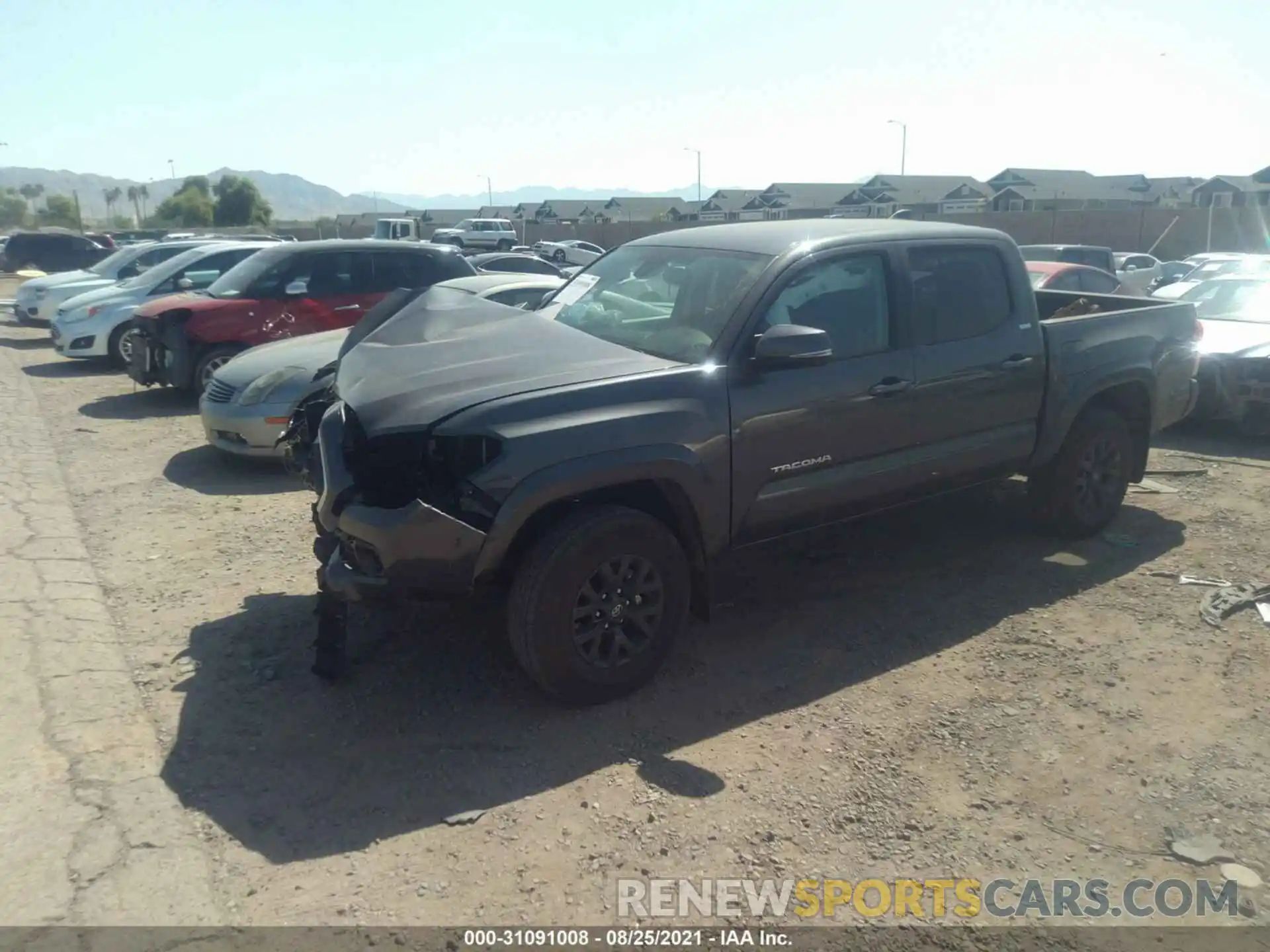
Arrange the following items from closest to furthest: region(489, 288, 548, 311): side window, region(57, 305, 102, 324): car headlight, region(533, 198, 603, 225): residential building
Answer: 1. region(489, 288, 548, 311): side window
2. region(57, 305, 102, 324): car headlight
3. region(533, 198, 603, 225): residential building

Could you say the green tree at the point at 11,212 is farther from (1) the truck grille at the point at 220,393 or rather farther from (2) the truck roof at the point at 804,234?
(2) the truck roof at the point at 804,234

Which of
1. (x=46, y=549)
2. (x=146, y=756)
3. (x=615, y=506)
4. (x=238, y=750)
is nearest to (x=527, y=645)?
(x=615, y=506)

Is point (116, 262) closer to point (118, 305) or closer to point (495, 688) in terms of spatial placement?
point (118, 305)

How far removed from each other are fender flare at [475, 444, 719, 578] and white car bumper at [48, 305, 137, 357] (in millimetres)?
11534

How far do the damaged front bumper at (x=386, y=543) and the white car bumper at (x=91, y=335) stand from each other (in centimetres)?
1089

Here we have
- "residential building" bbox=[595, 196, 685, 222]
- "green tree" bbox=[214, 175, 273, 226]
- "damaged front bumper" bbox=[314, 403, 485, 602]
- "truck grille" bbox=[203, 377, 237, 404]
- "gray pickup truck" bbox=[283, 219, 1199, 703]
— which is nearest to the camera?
"damaged front bumper" bbox=[314, 403, 485, 602]

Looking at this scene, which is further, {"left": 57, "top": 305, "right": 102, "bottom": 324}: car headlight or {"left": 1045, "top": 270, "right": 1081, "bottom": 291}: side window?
{"left": 57, "top": 305, "right": 102, "bottom": 324}: car headlight

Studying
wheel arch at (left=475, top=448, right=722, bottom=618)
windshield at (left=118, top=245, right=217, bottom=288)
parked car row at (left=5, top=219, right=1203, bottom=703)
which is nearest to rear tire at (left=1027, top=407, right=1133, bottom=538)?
parked car row at (left=5, top=219, right=1203, bottom=703)

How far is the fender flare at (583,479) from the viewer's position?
3883 mm

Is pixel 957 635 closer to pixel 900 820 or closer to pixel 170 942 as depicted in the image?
pixel 900 820

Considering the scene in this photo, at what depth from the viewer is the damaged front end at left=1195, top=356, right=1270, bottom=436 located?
896cm

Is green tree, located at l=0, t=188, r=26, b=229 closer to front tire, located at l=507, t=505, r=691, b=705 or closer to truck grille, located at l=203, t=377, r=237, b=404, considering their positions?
truck grille, located at l=203, t=377, r=237, b=404

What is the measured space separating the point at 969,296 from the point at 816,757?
9.38 feet

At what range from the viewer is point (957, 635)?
506 centimetres
